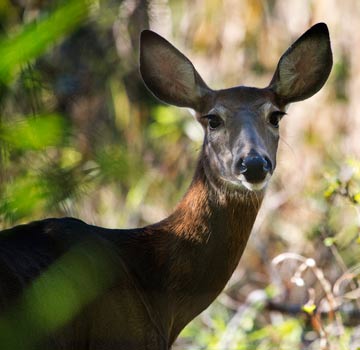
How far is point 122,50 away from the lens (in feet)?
35.6

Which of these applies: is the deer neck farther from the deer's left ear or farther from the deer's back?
the deer's left ear

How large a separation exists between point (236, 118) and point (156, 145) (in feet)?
18.8

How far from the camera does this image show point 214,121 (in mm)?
5047

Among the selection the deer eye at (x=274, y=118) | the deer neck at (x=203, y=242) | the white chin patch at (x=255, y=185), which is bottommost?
the deer neck at (x=203, y=242)

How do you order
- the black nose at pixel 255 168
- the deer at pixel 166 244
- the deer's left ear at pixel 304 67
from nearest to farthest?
the deer at pixel 166 244
the black nose at pixel 255 168
the deer's left ear at pixel 304 67

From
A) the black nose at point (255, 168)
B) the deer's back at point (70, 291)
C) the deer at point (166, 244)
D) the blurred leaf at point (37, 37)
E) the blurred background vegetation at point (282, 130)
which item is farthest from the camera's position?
the blurred background vegetation at point (282, 130)

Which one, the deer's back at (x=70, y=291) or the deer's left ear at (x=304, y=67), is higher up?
the deer's left ear at (x=304, y=67)

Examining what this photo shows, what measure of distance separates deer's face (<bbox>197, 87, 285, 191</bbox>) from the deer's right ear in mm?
143

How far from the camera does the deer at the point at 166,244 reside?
3.49 metres

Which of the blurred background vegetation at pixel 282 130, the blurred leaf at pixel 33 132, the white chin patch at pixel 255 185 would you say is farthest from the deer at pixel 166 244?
the blurred background vegetation at pixel 282 130

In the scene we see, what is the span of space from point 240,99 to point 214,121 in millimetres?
181

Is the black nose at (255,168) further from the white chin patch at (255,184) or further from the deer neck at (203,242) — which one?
the deer neck at (203,242)

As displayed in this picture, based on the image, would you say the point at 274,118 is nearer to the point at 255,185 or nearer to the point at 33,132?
the point at 255,185

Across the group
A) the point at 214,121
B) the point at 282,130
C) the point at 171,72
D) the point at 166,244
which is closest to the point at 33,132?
the point at 166,244
